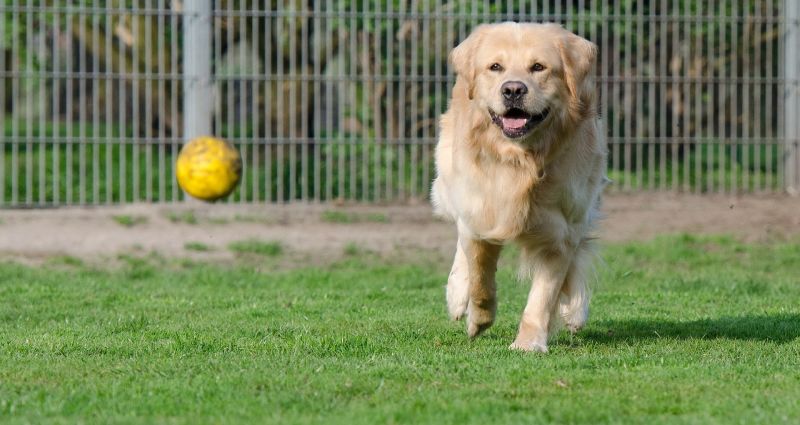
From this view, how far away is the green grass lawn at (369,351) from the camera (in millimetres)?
4594

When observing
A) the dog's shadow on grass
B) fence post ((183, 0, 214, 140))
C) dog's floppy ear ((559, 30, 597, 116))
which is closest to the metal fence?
fence post ((183, 0, 214, 140))

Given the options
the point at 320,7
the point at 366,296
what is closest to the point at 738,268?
the point at 366,296

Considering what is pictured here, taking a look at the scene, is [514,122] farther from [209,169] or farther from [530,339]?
[209,169]

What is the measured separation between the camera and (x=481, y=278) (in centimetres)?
628

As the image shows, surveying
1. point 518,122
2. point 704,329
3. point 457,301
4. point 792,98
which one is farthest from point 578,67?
point 792,98

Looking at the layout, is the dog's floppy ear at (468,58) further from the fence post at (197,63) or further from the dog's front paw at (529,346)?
the fence post at (197,63)

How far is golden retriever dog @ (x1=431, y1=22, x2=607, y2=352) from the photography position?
5863 mm

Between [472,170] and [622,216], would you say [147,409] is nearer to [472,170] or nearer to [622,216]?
[472,170]

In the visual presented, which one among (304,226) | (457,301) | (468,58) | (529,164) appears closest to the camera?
(529,164)

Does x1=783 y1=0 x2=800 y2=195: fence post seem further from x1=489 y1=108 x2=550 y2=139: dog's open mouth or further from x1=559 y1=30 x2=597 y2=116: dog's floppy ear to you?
x1=489 y1=108 x2=550 y2=139: dog's open mouth

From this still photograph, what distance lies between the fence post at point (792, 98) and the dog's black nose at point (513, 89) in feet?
29.7

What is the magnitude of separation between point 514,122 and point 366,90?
7697mm

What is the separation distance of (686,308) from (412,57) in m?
6.25

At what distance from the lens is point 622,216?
41.9ft
